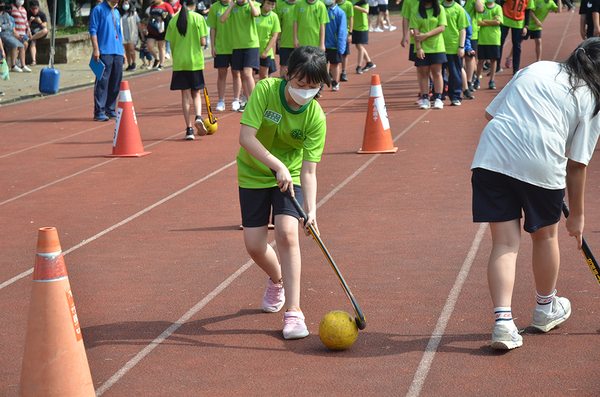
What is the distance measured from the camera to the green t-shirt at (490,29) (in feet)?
46.8

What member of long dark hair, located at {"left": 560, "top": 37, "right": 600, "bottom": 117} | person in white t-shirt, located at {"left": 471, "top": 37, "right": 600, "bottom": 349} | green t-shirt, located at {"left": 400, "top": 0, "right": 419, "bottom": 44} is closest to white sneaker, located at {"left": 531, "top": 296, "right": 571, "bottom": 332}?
person in white t-shirt, located at {"left": 471, "top": 37, "right": 600, "bottom": 349}

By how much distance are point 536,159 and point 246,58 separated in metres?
9.37

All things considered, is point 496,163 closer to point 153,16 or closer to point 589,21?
point 589,21

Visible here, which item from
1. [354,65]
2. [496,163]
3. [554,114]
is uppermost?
[554,114]

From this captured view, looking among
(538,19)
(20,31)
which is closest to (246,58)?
(538,19)

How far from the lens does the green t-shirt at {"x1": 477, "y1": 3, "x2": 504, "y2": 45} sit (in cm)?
1425

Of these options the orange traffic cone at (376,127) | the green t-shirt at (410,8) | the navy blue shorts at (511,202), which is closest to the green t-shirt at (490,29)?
the green t-shirt at (410,8)

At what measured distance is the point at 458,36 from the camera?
42.9 ft

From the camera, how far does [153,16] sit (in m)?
19.9

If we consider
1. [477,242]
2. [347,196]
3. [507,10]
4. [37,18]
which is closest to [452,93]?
[507,10]

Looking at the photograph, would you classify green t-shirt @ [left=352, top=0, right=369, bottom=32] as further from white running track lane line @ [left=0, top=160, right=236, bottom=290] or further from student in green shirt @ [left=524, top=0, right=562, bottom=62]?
white running track lane line @ [left=0, top=160, right=236, bottom=290]

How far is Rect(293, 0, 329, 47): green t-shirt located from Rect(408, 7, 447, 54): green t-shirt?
200cm

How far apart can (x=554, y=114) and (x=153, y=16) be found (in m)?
17.4

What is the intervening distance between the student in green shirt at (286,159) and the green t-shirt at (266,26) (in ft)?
29.3
